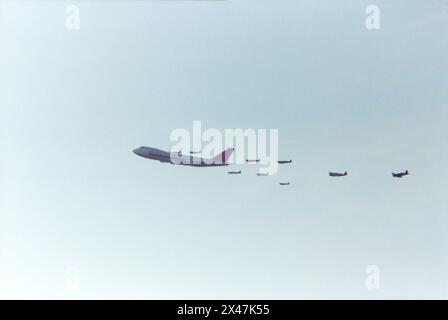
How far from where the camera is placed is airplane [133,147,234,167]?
1173 centimetres

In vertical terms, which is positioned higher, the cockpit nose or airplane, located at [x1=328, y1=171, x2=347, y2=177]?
the cockpit nose

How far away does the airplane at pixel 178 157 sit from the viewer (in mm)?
11734

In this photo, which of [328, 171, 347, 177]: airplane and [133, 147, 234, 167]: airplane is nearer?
[133, 147, 234, 167]: airplane

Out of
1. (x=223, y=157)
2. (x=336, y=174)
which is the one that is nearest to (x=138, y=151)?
(x=223, y=157)

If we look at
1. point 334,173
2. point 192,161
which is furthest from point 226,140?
point 334,173

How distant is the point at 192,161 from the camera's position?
12008 mm

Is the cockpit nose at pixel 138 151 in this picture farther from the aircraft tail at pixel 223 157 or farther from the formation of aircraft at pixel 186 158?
the aircraft tail at pixel 223 157

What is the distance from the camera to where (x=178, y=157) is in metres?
11.9

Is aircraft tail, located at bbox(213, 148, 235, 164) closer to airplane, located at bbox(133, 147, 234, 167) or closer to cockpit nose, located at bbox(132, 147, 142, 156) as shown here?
airplane, located at bbox(133, 147, 234, 167)

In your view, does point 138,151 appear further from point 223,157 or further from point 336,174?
point 336,174

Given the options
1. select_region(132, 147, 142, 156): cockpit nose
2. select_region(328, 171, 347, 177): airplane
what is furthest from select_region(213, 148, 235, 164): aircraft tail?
select_region(328, 171, 347, 177): airplane

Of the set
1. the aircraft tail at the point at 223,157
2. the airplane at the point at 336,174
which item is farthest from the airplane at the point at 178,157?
the airplane at the point at 336,174
